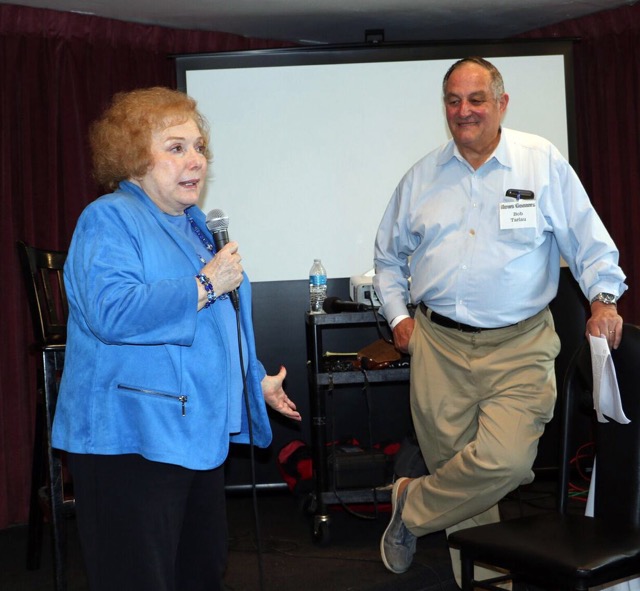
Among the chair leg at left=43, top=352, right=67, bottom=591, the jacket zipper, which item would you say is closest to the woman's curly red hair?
the jacket zipper

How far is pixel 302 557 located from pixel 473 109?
74.0 inches

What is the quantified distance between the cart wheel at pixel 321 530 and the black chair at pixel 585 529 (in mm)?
1354

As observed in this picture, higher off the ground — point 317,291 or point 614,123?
point 614,123

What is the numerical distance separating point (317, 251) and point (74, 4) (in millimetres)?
1745

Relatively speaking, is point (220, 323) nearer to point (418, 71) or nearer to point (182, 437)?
point (182, 437)

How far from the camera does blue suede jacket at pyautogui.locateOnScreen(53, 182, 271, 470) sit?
1.71m

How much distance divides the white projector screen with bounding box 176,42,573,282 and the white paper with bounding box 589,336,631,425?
2.17 metres

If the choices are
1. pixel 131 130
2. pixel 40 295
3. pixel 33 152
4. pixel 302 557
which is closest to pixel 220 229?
pixel 131 130

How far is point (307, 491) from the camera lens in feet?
13.6

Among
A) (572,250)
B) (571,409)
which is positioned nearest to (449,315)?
(572,250)

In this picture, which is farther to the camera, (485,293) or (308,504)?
(308,504)

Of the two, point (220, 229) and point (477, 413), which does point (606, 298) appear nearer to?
point (477, 413)

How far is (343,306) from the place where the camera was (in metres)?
3.76

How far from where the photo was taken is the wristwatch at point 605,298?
106 inches
